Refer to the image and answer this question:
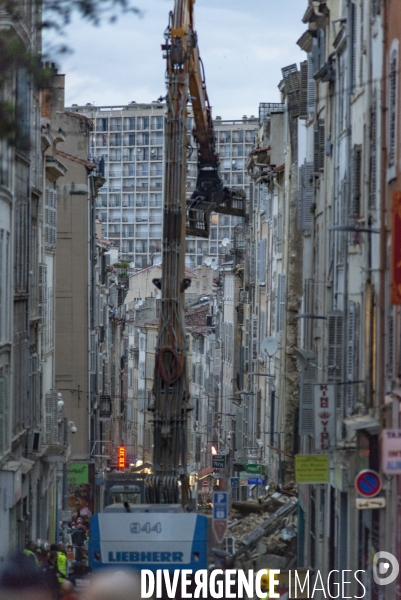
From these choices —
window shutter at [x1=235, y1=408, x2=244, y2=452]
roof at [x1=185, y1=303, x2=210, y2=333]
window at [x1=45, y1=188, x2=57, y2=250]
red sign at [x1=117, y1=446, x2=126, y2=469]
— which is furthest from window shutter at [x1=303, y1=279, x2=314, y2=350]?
roof at [x1=185, y1=303, x2=210, y2=333]

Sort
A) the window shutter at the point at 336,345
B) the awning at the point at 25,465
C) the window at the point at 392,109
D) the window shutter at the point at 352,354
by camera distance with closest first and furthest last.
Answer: the window at the point at 392,109 < the window shutter at the point at 352,354 < the window shutter at the point at 336,345 < the awning at the point at 25,465

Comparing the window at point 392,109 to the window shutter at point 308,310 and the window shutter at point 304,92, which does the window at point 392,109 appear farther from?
the window shutter at point 304,92

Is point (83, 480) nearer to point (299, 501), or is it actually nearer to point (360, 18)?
point (299, 501)

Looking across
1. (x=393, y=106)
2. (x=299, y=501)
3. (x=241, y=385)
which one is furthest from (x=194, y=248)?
(x=393, y=106)

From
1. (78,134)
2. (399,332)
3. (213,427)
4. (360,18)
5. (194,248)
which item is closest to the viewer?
(399,332)

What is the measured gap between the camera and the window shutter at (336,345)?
25281 millimetres

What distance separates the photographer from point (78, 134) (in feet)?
180

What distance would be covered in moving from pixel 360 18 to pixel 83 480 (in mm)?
27208

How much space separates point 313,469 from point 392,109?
7.63 m

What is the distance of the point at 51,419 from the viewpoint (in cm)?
3828

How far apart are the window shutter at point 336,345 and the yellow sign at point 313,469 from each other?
4.63ft

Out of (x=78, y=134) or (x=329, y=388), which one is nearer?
(x=329, y=388)

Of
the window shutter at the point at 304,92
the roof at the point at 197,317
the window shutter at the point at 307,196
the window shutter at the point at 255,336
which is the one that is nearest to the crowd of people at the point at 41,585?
the window shutter at the point at 307,196

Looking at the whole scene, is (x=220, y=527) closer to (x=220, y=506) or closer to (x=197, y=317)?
(x=220, y=506)
